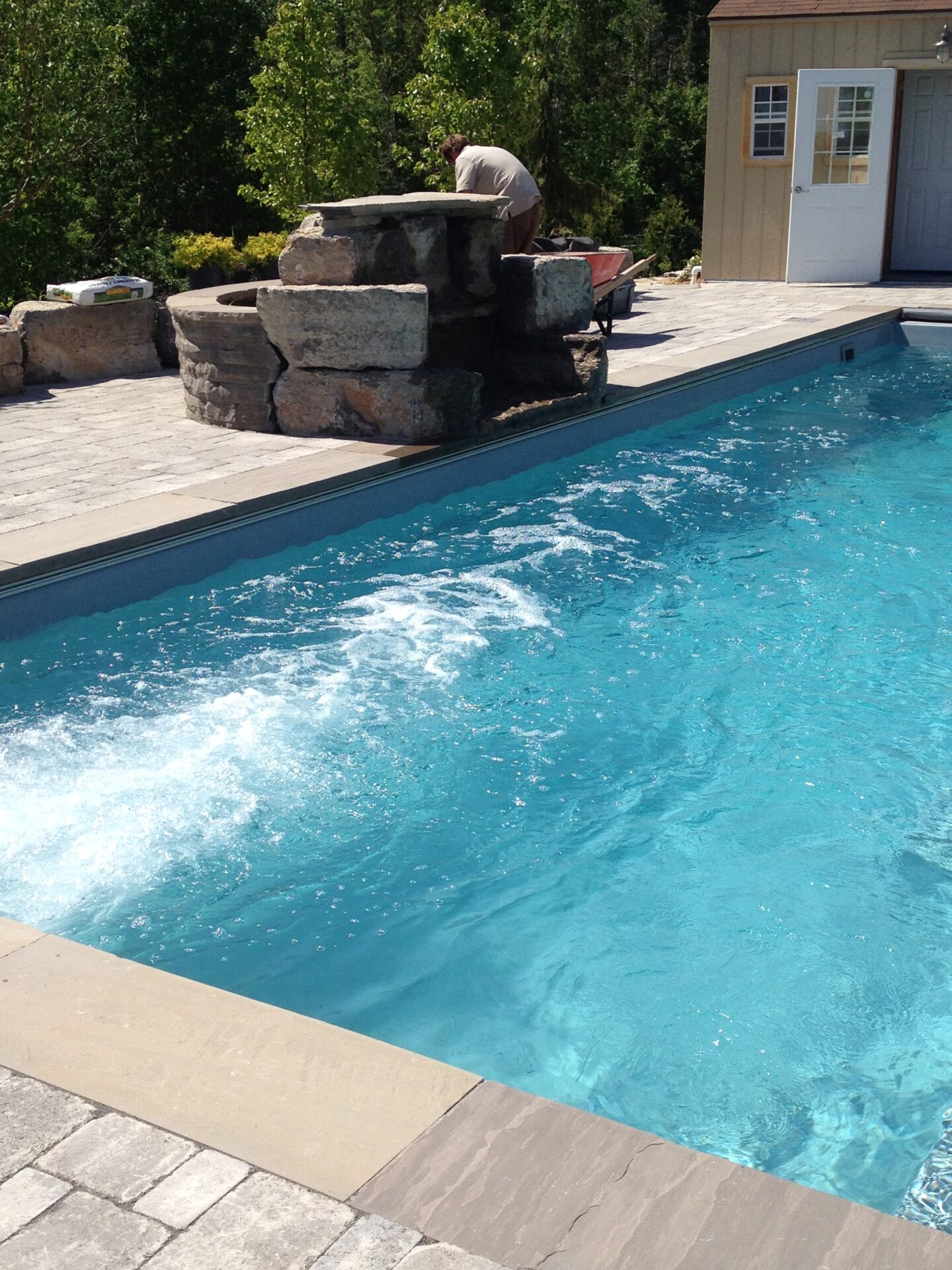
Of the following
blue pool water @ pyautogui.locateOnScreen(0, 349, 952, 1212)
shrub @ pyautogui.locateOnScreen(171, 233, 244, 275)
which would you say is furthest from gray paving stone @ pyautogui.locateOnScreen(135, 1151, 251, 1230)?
shrub @ pyautogui.locateOnScreen(171, 233, 244, 275)

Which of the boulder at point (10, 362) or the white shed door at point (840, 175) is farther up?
the white shed door at point (840, 175)

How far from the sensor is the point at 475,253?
805 cm

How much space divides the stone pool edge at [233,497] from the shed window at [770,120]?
6.73 meters

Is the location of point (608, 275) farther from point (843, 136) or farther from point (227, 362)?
point (843, 136)

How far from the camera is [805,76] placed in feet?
46.1

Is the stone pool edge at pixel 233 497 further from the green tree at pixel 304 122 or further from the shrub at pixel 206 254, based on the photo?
the green tree at pixel 304 122

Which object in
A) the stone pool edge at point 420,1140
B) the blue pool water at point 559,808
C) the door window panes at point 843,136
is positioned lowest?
the blue pool water at point 559,808

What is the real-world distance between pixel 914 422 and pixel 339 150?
6.12 metres

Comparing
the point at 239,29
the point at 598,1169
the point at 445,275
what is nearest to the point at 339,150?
the point at 239,29

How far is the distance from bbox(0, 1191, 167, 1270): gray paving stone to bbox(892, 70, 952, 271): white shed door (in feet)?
50.9

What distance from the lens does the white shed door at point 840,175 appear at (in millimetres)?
14102

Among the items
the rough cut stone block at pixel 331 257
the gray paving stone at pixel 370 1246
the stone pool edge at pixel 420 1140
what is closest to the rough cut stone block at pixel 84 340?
the rough cut stone block at pixel 331 257

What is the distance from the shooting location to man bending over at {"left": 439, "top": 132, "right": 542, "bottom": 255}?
942 centimetres

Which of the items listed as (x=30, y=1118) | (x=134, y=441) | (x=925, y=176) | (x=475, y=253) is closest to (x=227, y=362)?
(x=134, y=441)
